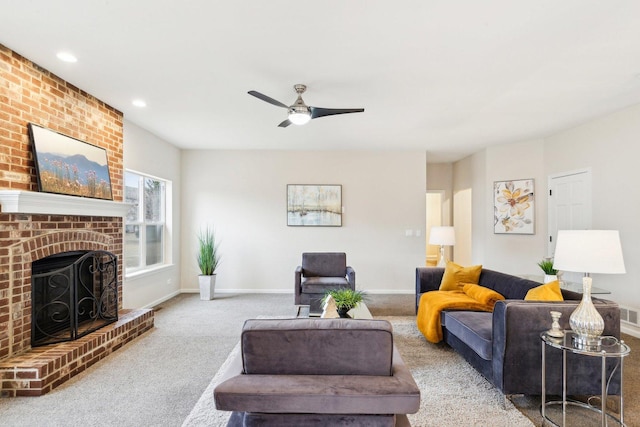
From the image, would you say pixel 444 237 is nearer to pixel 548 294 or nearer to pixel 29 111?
pixel 548 294

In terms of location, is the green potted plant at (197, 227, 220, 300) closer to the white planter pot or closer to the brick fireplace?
the white planter pot

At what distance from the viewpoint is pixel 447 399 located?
95.9 inches

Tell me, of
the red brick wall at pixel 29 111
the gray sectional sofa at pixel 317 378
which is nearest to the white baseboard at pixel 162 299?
the red brick wall at pixel 29 111

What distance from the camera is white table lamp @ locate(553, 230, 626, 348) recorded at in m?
2.03

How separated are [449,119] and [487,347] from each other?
294cm

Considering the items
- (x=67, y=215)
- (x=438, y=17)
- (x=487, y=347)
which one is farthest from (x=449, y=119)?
(x=67, y=215)

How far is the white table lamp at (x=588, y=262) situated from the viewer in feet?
6.66

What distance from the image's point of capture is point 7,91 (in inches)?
105

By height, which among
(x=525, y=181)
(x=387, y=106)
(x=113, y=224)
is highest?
(x=387, y=106)

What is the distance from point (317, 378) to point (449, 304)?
90.3 inches

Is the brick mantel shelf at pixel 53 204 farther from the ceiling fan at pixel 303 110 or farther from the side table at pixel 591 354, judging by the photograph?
the side table at pixel 591 354

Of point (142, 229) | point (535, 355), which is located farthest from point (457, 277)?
point (142, 229)

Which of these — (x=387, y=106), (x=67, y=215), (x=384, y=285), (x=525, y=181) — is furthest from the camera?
(x=384, y=285)

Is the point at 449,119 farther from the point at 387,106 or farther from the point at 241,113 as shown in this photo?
the point at 241,113
